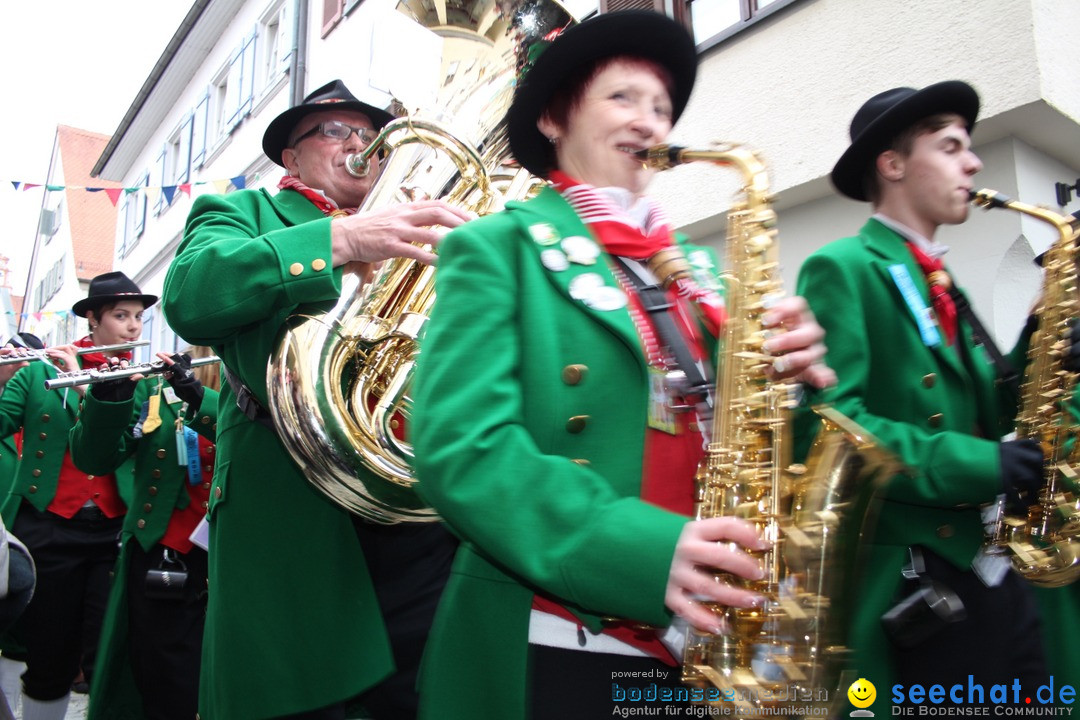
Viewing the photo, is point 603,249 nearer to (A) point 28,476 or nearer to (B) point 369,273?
(B) point 369,273

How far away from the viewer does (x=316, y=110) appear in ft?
9.92

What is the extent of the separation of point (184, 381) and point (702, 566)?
3.17 m

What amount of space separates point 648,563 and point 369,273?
5.29ft

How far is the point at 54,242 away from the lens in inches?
1344

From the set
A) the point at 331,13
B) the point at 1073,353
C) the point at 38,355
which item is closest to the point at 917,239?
the point at 1073,353

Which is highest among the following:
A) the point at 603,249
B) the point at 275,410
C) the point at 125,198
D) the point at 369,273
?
the point at 125,198

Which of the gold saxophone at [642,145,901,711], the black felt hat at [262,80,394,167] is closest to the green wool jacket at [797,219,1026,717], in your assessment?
the gold saxophone at [642,145,901,711]

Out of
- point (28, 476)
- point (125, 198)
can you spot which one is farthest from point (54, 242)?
point (28, 476)

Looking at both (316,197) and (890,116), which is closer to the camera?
(890,116)

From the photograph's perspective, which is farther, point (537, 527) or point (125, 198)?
point (125, 198)

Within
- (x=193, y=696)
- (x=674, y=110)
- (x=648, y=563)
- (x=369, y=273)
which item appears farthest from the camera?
(x=193, y=696)

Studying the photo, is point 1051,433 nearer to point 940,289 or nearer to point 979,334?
point 979,334

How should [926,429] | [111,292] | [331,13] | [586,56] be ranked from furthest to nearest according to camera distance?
1. [331,13]
2. [111,292]
3. [926,429]
4. [586,56]

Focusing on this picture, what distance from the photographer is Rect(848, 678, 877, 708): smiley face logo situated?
2.15 metres
